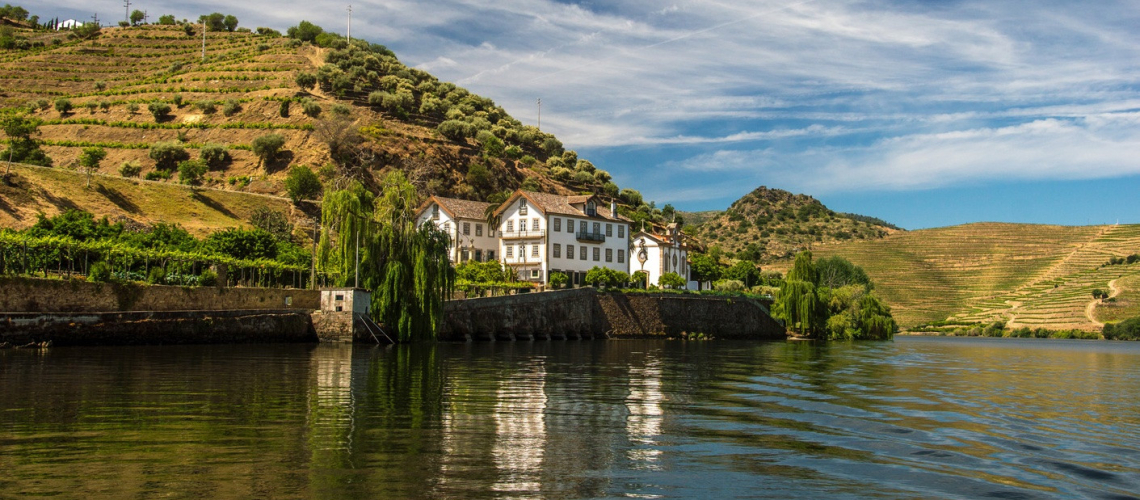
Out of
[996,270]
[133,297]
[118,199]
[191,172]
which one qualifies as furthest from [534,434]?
[996,270]

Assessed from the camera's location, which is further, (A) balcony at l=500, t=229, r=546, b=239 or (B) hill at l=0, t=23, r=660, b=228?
(B) hill at l=0, t=23, r=660, b=228

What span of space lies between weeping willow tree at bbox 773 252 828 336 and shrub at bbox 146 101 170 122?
79857 millimetres

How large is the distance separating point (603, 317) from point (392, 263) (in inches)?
1092

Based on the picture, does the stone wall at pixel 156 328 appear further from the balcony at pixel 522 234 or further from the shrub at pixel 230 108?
the shrub at pixel 230 108

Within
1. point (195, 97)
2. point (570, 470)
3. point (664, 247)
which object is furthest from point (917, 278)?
point (570, 470)

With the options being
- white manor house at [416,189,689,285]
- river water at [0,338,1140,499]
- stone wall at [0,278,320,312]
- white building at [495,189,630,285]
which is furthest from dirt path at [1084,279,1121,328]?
stone wall at [0,278,320,312]

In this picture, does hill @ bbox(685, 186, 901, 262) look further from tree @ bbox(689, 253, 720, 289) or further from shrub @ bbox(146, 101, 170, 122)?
shrub @ bbox(146, 101, 170, 122)

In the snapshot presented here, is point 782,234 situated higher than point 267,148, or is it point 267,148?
point 267,148

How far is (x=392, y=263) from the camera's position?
44.6 meters

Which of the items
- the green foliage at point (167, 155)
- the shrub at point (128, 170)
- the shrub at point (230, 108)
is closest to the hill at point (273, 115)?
the shrub at point (230, 108)

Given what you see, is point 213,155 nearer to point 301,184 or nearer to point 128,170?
point 128,170

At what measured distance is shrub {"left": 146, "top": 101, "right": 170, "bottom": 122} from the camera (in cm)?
10588

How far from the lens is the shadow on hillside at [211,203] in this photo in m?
74.5

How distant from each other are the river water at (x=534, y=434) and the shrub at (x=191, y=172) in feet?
195
